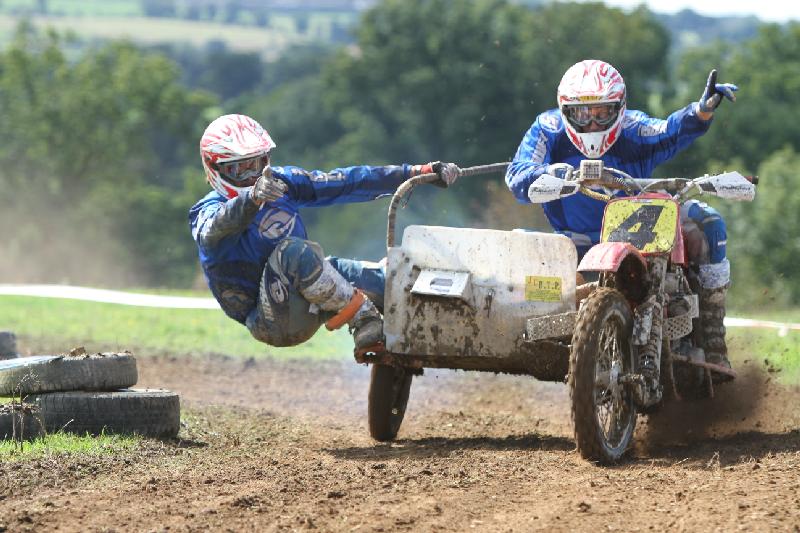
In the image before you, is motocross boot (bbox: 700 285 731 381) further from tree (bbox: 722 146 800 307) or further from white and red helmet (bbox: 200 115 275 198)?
tree (bbox: 722 146 800 307)

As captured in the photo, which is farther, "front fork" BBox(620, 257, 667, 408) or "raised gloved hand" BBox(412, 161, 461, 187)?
"raised gloved hand" BBox(412, 161, 461, 187)

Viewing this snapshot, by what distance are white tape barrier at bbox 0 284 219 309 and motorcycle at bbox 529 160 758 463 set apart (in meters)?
10.4

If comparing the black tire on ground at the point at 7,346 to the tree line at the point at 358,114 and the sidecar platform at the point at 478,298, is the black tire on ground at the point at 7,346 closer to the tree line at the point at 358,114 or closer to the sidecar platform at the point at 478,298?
the sidecar platform at the point at 478,298

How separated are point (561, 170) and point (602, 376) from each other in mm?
1601

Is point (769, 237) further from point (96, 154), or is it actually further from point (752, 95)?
point (96, 154)

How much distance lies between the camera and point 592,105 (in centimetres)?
951

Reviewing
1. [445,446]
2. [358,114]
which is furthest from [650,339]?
[358,114]

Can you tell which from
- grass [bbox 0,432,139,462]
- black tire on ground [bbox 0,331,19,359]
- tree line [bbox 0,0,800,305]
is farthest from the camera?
tree line [bbox 0,0,800,305]

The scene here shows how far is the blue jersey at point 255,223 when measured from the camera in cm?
911

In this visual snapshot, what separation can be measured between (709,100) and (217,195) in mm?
3276

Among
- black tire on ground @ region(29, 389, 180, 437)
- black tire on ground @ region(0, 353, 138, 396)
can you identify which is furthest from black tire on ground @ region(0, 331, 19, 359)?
black tire on ground @ region(29, 389, 180, 437)

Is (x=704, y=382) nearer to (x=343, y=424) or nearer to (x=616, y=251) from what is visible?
(x=616, y=251)

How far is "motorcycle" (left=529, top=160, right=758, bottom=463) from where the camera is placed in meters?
7.68

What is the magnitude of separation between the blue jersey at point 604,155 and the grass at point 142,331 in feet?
21.2
